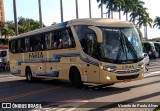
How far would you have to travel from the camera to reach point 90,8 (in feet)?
207

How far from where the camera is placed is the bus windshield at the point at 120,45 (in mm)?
15414

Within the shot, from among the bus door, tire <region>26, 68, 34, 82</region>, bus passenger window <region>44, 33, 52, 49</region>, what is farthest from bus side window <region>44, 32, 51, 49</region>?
the bus door

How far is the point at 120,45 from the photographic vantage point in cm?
1558

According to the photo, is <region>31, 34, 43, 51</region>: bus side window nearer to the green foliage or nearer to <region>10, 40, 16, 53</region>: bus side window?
<region>10, 40, 16, 53</region>: bus side window

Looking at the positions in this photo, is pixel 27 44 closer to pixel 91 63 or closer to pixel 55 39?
pixel 55 39

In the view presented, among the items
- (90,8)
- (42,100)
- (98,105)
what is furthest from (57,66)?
(90,8)

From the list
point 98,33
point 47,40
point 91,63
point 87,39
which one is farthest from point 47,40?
point 98,33

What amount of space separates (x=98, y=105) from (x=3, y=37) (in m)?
86.5

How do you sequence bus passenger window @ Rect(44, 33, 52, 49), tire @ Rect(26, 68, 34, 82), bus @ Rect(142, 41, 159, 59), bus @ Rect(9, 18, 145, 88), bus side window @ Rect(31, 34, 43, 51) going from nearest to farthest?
1. bus @ Rect(9, 18, 145, 88)
2. bus passenger window @ Rect(44, 33, 52, 49)
3. bus side window @ Rect(31, 34, 43, 51)
4. tire @ Rect(26, 68, 34, 82)
5. bus @ Rect(142, 41, 159, 59)

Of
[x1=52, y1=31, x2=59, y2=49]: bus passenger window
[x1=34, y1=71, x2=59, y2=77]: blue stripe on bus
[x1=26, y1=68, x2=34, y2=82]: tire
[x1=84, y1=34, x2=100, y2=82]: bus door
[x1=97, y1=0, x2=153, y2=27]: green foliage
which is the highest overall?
[x1=97, y1=0, x2=153, y2=27]: green foliage

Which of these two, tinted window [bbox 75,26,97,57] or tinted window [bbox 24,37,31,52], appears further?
tinted window [bbox 24,37,31,52]

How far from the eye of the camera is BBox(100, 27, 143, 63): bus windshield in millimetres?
15414

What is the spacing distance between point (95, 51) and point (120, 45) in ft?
3.40

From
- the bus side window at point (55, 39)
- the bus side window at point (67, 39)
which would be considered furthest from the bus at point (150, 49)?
the bus side window at point (67, 39)
